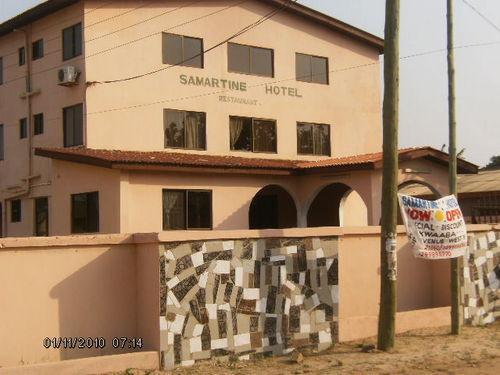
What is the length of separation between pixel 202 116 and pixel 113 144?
3.74 metres

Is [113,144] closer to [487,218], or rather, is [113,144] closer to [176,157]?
[176,157]

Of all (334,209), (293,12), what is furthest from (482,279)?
(293,12)

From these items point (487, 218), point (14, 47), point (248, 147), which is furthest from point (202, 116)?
point (487, 218)

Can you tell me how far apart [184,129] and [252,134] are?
304cm

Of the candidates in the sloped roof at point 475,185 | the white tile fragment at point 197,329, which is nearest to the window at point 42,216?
the white tile fragment at point 197,329

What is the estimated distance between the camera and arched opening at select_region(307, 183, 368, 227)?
96.4ft

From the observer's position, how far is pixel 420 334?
14.8 metres

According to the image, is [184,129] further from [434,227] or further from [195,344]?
[195,344]

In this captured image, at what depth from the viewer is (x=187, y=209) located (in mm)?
23438

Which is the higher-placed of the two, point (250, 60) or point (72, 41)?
point (72, 41)

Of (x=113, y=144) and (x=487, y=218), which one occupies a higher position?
(x=113, y=144)

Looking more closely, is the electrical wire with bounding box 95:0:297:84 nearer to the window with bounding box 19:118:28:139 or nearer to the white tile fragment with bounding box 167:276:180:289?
the window with bounding box 19:118:28:139

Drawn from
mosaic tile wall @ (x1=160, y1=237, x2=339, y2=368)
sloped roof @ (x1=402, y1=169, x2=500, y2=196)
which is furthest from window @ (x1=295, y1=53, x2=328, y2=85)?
mosaic tile wall @ (x1=160, y1=237, x2=339, y2=368)

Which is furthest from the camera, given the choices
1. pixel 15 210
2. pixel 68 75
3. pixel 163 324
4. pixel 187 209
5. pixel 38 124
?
pixel 15 210
